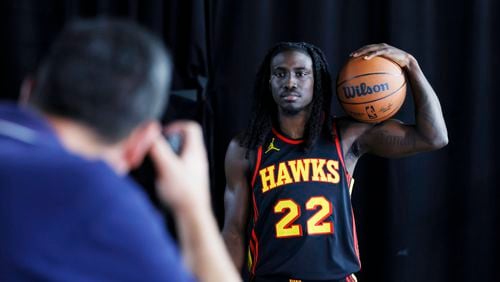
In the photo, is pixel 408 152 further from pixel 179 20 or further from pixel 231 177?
pixel 179 20

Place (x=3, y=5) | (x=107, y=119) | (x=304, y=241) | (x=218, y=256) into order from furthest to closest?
(x=3, y=5) < (x=304, y=241) < (x=218, y=256) < (x=107, y=119)

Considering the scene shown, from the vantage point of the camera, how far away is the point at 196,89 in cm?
319

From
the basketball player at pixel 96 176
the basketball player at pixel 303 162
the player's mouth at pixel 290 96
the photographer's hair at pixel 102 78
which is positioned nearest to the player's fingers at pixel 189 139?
the basketball player at pixel 96 176

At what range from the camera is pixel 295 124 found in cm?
265

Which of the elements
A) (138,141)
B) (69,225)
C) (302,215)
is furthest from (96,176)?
(302,215)

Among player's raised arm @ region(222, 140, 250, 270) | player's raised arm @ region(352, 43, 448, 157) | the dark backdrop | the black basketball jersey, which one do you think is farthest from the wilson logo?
the dark backdrop

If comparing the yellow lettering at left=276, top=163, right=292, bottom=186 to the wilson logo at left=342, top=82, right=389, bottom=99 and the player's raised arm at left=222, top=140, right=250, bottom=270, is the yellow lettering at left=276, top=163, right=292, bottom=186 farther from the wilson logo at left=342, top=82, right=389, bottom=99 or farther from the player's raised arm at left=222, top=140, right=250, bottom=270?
the wilson logo at left=342, top=82, right=389, bottom=99

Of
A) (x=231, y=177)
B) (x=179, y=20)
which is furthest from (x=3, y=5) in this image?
(x=231, y=177)

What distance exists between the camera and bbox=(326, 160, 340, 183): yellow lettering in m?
2.50

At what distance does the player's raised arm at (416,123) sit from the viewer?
2484 millimetres

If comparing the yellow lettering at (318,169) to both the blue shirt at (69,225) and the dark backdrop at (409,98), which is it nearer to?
the dark backdrop at (409,98)

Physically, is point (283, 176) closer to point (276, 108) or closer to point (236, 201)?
point (236, 201)

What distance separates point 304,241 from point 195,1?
1396 mm

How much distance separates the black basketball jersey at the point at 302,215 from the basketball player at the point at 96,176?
1.43 m
